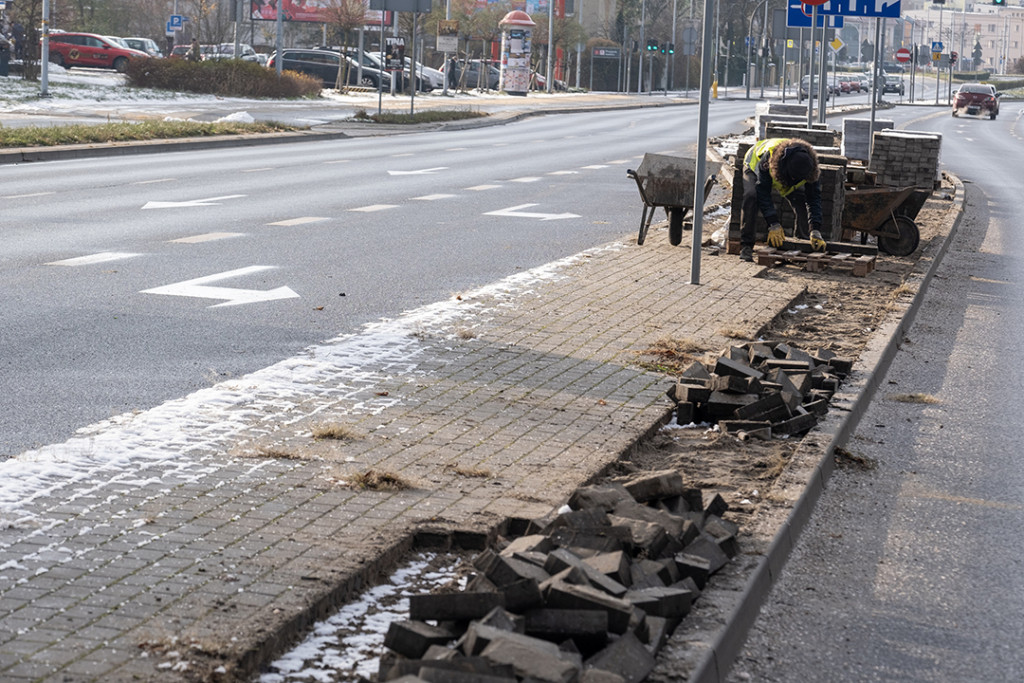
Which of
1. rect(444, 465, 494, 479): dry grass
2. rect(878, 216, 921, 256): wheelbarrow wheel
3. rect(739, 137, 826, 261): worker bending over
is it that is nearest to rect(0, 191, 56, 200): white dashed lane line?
rect(739, 137, 826, 261): worker bending over

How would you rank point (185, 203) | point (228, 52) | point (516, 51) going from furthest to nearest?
1. point (516, 51)
2. point (228, 52)
3. point (185, 203)

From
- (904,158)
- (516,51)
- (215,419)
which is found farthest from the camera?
(516,51)

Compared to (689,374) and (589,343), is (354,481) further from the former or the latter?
(589,343)

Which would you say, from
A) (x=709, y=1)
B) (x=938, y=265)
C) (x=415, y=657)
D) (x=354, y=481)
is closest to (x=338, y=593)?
(x=415, y=657)

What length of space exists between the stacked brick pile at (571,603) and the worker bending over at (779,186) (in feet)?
25.1

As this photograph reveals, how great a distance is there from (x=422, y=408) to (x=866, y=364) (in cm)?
295

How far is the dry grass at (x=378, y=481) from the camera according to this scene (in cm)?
540

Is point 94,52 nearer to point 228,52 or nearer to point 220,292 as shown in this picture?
point 228,52

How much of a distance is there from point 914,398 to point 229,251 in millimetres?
6810

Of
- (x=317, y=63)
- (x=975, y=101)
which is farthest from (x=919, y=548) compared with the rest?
(x=975, y=101)

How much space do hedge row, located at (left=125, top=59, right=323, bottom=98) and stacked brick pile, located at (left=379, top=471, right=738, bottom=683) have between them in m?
42.3

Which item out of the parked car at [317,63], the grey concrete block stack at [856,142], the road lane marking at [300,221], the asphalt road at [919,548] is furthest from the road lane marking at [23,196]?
the parked car at [317,63]

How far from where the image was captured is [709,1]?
10.4m

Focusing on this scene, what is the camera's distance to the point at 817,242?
1278cm
